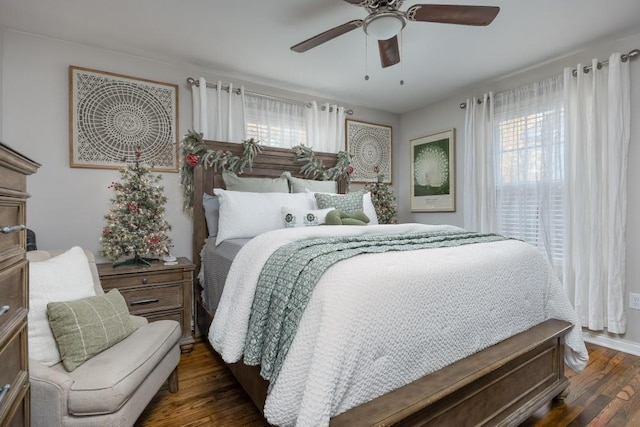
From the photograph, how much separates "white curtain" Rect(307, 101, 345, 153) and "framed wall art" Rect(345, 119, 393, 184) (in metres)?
0.19

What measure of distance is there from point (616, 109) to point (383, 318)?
2.79m

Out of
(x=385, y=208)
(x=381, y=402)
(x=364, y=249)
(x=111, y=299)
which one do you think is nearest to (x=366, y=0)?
(x=364, y=249)

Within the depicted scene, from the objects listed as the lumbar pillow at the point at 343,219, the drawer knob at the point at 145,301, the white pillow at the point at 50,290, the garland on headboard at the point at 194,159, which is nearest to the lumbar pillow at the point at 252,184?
the garland on headboard at the point at 194,159

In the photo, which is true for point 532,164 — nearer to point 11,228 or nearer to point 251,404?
point 251,404

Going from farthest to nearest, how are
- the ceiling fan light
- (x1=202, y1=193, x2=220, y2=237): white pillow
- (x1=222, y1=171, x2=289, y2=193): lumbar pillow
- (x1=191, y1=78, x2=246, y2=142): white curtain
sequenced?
(x1=191, y1=78, x2=246, y2=142): white curtain, (x1=222, y1=171, x2=289, y2=193): lumbar pillow, (x1=202, y1=193, x2=220, y2=237): white pillow, the ceiling fan light

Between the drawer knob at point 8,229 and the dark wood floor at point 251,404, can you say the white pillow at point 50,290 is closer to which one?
the dark wood floor at point 251,404

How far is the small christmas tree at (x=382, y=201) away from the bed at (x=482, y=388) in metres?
2.32

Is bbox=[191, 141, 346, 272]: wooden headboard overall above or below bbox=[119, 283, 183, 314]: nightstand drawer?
above

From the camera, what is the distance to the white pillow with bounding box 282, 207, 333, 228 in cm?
262

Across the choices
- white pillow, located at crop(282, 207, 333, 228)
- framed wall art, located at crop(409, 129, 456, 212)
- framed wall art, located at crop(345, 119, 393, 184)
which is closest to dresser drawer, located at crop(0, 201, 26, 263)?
white pillow, located at crop(282, 207, 333, 228)

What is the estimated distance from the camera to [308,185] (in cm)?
330

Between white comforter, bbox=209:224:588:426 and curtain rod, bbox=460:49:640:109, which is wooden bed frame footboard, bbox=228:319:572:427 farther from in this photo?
curtain rod, bbox=460:49:640:109

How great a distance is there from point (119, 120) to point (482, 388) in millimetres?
3151

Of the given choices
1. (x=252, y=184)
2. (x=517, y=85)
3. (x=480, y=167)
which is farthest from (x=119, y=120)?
(x=517, y=85)
